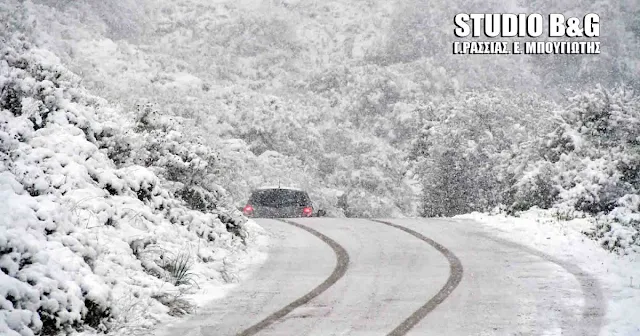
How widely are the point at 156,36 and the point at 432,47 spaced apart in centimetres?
2473

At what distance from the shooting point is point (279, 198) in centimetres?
2316

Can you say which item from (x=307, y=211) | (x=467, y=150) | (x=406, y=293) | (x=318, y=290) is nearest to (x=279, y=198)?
(x=307, y=211)

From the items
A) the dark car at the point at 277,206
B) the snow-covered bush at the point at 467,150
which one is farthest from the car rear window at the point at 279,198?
the snow-covered bush at the point at 467,150

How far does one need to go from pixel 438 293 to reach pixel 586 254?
425 centimetres

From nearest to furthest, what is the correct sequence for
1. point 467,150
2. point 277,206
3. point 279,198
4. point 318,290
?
1. point 318,290
2. point 277,206
3. point 279,198
4. point 467,150

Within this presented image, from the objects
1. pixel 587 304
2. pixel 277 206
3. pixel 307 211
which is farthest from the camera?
pixel 307 211

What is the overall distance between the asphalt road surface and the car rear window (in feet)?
22.8

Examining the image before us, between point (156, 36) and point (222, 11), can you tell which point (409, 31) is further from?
point (156, 36)

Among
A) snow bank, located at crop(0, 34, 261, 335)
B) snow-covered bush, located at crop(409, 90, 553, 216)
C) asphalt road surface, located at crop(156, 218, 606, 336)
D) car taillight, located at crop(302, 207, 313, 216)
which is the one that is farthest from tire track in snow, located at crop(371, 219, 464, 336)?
snow-covered bush, located at crop(409, 90, 553, 216)

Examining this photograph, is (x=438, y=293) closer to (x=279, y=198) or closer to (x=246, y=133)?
(x=279, y=198)

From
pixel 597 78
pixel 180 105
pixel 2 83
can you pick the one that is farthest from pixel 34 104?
pixel 597 78

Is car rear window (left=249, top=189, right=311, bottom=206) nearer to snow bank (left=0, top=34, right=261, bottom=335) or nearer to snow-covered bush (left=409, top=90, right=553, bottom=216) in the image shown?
snow bank (left=0, top=34, right=261, bottom=335)

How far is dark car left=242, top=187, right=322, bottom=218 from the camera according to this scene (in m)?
22.9

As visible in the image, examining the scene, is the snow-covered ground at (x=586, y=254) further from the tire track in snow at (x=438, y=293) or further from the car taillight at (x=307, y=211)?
the car taillight at (x=307, y=211)
